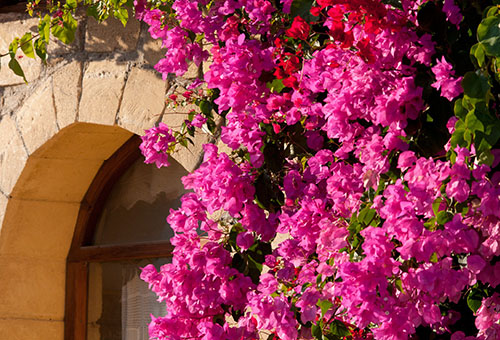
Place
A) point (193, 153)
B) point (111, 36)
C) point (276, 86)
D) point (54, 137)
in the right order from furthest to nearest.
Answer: point (54, 137), point (111, 36), point (193, 153), point (276, 86)

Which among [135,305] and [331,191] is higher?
[331,191]

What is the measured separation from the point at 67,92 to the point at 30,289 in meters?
0.94

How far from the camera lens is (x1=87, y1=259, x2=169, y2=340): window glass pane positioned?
3.64 metres

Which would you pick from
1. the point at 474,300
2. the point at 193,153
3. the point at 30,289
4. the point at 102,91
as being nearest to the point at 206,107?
the point at 193,153

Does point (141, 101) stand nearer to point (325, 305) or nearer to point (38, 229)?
point (38, 229)

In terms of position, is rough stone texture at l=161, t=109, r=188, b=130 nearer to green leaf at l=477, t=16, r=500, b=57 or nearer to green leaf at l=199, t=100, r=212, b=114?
green leaf at l=199, t=100, r=212, b=114

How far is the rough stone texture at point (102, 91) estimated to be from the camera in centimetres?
330

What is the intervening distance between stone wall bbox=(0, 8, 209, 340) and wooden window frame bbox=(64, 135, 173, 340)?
3 centimetres

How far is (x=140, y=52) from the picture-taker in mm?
3279

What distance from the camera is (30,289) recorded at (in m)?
3.71

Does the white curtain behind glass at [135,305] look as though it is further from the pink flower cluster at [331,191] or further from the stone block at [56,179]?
the pink flower cluster at [331,191]

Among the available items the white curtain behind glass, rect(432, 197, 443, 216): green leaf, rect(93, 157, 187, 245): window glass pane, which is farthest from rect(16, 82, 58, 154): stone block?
rect(432, 197, 443, 216): green leaf

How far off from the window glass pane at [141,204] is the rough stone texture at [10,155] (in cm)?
48

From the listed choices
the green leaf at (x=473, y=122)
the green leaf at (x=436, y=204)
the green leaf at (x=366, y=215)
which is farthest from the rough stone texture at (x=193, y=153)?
the green leaf at (x=473, y=122)
